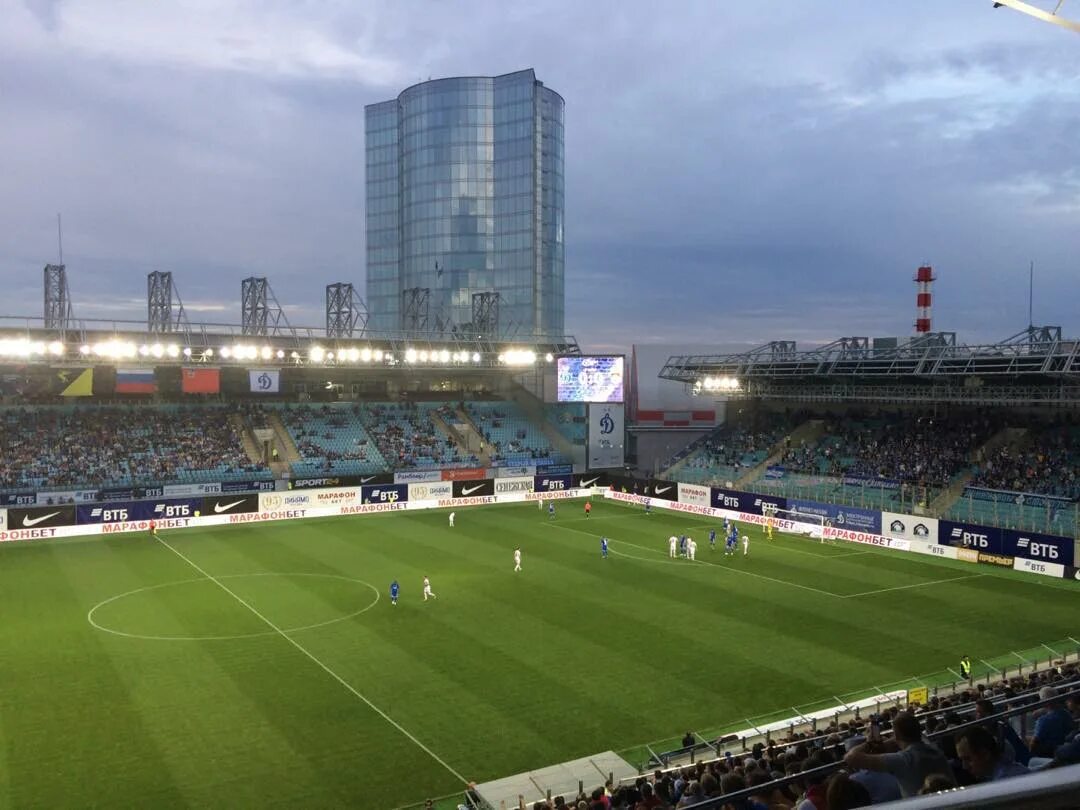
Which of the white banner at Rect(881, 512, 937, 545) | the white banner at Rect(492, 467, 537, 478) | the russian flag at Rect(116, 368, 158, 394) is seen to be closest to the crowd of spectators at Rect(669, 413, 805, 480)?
the white banner at Rect(492, 467, 537, 478)

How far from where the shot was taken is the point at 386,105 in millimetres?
108188

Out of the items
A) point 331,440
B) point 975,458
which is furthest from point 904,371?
point 331,440

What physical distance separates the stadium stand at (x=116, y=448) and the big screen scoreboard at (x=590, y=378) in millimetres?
21478

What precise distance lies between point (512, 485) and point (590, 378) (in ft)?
35.1

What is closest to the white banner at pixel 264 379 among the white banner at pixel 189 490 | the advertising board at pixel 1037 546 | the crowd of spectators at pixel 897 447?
the white banner at pixel 189 490

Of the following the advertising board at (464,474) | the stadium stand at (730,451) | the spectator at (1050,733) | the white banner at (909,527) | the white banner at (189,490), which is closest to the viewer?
the spectator at (1050,733)

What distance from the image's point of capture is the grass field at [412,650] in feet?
62.9

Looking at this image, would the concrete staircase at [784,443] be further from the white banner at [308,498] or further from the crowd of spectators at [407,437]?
the white banner at [308,498]

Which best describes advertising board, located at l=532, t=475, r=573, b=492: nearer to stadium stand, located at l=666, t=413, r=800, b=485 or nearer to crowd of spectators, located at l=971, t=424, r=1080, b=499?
stadium stand, located at l=666, t=413, r=800, b=485

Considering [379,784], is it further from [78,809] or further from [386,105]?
[386,105]

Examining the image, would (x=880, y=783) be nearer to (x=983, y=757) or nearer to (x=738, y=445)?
(x=983, y=757)

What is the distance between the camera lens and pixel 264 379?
60.7 metres

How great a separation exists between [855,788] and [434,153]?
102m

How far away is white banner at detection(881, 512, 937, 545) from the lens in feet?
138
